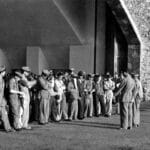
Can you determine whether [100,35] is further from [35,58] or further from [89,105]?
[89,105]

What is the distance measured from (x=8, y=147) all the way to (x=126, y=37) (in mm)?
15538

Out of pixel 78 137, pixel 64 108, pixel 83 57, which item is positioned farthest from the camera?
pixel 83 57

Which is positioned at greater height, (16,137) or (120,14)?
(120,14)

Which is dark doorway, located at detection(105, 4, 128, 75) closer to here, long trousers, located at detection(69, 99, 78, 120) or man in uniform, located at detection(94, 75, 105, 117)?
man in uniform, located at detection(94, 75, 105, 117)

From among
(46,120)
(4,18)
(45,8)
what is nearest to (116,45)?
(45,8)

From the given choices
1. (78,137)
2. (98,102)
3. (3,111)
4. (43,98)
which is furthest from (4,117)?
(98,102)

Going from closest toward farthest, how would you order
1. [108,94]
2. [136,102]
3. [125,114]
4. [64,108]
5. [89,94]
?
[125,114] < [136,102] < [64,108] < [89,94] < [108,94]

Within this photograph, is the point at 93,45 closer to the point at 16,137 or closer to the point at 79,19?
the point at 79,19

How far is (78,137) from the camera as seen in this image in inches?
449

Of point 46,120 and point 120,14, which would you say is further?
point 120,14

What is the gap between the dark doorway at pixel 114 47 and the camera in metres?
25.3

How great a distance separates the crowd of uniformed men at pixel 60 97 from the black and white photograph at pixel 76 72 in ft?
0.09

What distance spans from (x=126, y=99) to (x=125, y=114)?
0.43 metres

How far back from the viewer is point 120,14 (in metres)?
23.5
